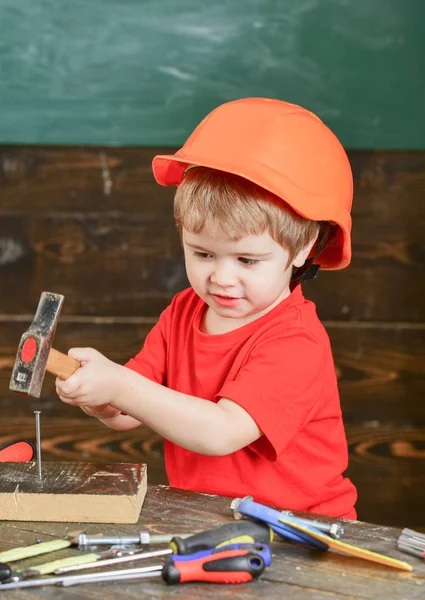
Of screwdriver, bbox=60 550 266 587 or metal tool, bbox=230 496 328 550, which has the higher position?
metal tool, bbox=230 496 328 550

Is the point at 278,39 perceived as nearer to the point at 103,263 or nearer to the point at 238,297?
the point at 103,263

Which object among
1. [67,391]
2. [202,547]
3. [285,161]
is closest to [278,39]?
[285,161]

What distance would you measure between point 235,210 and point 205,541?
533 mm

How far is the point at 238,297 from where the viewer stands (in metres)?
1.45

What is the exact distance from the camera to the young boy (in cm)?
136

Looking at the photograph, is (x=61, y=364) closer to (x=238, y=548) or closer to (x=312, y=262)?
(x=238, y=548)

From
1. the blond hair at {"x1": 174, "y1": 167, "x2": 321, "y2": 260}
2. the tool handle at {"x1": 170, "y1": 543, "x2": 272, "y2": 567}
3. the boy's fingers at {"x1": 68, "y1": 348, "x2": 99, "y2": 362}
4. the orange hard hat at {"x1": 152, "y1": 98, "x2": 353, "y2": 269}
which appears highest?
the orange hard hat at {"x1": 152, "y1": 98, "x2": 353, "y2": 269}

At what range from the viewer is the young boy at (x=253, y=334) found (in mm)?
1361

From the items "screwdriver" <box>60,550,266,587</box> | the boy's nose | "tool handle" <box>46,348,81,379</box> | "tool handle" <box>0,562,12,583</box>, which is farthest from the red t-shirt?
"tool handle" <box>0,562,12,583</box>

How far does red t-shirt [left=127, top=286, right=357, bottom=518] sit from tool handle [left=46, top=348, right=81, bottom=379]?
247mm

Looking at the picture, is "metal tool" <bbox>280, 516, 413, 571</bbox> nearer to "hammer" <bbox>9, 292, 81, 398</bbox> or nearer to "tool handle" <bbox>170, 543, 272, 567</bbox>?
"tool handle" <bbox>170, 543, 272, 567</bbox>

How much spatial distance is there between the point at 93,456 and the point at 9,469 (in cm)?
123

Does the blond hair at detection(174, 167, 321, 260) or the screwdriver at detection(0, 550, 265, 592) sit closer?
the screwdriver at detection(0, 550, 265, 592)

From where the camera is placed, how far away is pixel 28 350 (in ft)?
4.07
